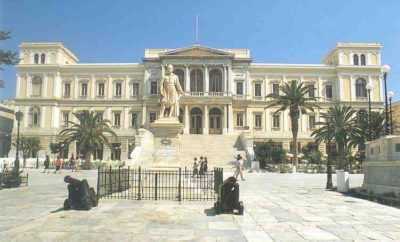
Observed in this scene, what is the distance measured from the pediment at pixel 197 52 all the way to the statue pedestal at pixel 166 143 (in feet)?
108

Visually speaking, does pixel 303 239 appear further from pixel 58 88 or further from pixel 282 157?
pixel 58 88

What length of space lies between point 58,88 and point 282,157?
3347cm

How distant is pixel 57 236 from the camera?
5.78 m

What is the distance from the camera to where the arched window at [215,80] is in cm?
4475

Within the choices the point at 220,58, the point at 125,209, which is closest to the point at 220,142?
the point at 220,58

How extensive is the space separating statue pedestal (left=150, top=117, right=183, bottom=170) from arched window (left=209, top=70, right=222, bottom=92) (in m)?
33.2

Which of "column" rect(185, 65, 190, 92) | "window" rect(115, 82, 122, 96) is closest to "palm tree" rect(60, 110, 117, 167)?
"column" rect(185, 65, 190, 92)

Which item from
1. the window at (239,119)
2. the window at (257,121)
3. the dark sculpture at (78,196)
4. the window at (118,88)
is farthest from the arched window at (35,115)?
the dark sculpture at (78,196)

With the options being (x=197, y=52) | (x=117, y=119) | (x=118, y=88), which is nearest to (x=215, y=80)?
(x=197, y=52)

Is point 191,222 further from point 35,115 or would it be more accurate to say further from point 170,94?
point 35,115

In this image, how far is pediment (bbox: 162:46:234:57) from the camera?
43.5 m

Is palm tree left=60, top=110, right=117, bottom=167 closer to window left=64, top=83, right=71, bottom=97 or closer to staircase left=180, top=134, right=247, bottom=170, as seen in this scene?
staircase left=180, top=134, right=247, bottom=170

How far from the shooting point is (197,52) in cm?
4391

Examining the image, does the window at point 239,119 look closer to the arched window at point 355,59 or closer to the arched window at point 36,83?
the arched window at point 355,59
